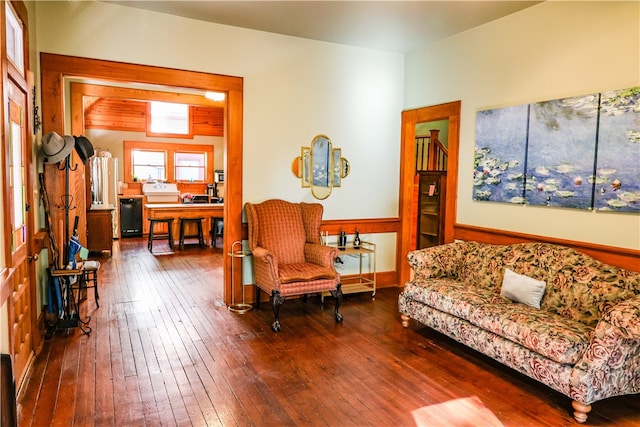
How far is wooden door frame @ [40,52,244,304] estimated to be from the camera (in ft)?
12.6

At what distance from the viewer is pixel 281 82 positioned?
4.82 metres

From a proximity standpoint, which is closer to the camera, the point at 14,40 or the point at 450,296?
the point at 14,40

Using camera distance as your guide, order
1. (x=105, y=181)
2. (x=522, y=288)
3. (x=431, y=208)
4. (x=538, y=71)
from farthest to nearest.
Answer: (x=105, y=181) < (x=431, y=208) < (x=538, y=71) < (x=522, y=288)

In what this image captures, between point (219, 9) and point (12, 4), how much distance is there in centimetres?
170

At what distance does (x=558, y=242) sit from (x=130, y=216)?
871 cm

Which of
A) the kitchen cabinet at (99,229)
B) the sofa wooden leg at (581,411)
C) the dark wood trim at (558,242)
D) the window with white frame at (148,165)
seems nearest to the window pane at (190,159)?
the window with white frame at (148,165)

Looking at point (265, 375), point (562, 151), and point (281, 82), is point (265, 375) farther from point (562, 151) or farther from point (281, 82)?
point (281, 82)

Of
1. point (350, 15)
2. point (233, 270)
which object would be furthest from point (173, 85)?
point (233, 270)

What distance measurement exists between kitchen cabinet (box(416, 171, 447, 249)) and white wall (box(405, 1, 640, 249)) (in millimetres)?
1576

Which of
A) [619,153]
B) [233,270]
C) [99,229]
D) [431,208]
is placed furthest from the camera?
[99,229]

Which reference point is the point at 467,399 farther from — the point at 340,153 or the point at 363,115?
the point at 363,115

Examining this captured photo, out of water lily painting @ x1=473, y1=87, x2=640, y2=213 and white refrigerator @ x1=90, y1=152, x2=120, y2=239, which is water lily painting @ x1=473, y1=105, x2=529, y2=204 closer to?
water lily painting @ x1=473, y1=87, x2=640, y2=213

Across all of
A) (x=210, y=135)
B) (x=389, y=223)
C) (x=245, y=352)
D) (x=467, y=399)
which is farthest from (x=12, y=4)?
(x=210, y=135)

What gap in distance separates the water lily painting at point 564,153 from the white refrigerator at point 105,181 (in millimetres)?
6513
